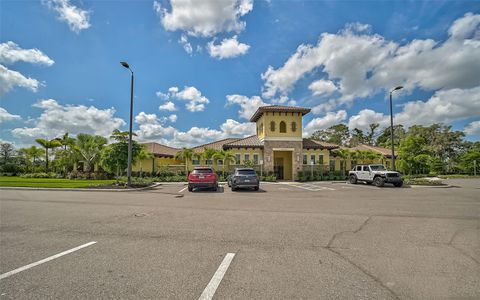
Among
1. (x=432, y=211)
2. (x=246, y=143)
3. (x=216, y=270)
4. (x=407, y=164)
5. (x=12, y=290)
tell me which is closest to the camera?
(x=12, y=290)

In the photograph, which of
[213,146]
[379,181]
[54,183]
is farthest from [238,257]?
[213,146]

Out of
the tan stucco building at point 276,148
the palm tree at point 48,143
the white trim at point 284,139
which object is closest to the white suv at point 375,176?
the tan stucco building at point 276,148

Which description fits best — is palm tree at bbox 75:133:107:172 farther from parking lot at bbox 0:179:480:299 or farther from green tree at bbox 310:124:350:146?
green tree at bbox 310:124:350:146

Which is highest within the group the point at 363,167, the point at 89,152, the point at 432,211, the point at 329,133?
the point at 329,133

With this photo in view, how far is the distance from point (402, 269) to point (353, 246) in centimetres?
110

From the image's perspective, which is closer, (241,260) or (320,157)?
(241,260)

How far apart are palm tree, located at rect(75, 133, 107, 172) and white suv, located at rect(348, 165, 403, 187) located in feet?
96.4

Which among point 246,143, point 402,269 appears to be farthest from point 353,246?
point 246,143

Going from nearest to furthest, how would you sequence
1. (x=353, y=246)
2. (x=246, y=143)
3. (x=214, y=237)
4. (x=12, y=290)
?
(x=12, y=290), (x=353, y=246), (x=214, y=237), (x=246, y=143)

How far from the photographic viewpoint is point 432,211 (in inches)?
331

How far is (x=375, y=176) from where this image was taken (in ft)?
65.1

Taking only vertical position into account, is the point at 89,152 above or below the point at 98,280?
above

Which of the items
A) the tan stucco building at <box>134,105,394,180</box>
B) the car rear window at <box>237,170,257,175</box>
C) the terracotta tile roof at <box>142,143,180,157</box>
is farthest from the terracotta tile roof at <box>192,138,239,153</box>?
the car rear window at <box>237,170,257,175</box>

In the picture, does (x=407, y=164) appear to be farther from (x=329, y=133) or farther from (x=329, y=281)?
(x=329, y=133)
